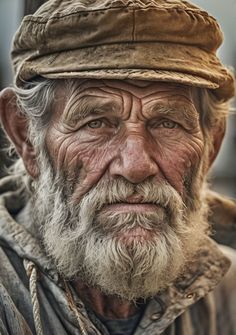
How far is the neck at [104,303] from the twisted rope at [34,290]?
0.72 ft

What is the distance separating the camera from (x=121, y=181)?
8.55 ft

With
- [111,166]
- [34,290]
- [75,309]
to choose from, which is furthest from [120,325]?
[111,166]

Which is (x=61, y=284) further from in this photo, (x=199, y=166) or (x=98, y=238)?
(x=199, y=166)

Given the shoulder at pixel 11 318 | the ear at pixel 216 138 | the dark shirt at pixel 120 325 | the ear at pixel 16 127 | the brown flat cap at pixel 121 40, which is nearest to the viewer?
the shoulder at pixel 11 318

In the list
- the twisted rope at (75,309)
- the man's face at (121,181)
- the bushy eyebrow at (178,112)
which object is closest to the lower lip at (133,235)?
the man's face at (121,181)

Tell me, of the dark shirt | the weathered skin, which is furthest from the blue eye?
the dark shirt

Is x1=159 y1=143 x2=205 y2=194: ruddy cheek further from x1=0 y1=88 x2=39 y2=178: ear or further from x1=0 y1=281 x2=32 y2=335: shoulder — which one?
x1=0 y1=281 x2=32 y2=335: shoulder

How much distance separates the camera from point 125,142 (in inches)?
103

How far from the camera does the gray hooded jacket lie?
2.68 meters

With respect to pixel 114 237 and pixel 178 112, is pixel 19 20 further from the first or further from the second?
pixel 114 237

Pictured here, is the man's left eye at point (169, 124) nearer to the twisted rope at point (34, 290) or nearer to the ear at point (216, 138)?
the ear at point (216, 138)

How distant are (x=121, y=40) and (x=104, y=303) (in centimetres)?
104

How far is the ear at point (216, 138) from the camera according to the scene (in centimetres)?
311

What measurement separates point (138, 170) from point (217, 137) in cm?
68
